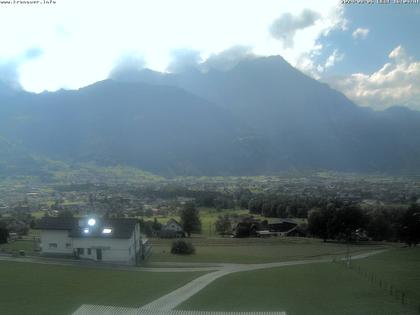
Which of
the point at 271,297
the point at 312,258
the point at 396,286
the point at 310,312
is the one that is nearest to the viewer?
the point at 310,312

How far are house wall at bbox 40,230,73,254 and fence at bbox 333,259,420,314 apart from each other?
27.8m

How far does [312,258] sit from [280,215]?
54.0 metres

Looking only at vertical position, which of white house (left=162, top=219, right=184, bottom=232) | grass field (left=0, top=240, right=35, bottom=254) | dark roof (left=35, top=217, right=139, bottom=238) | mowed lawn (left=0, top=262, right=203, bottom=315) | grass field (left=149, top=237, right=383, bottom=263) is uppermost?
dark roof (left=35, top=217, right=139, bottom=238)

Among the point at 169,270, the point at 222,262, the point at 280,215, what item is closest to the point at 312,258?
the point at 222,262

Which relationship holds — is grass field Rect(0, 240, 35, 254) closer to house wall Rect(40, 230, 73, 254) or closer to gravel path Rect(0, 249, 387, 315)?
house wall Rect(40, 230, 73, 254)

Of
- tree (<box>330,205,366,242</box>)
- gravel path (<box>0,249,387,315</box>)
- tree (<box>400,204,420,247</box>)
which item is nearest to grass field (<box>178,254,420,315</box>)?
gravel path (<box>0,249,387,315</box>)

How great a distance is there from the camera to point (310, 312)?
74.2ft

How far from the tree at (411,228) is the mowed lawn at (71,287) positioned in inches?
1580

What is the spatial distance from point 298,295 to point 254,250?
30.3 meters

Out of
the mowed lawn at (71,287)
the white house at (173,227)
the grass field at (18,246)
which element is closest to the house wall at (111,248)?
the mowed lawn at (71,287)

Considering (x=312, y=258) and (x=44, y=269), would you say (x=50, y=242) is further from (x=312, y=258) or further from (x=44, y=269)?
(x=312, y=258)

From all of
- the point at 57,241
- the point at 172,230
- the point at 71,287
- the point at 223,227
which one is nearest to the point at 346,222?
the point at 223,227

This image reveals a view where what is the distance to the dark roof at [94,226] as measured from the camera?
43.7m

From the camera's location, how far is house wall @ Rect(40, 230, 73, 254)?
45.2 meters
